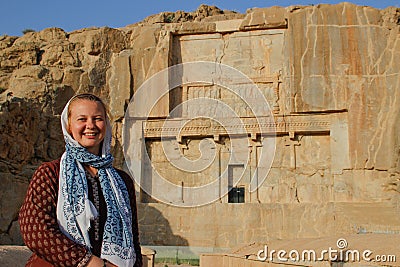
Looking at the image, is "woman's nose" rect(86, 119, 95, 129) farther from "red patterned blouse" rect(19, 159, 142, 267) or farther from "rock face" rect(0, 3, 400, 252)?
"rock face" rect(0, 3, 400, 252)

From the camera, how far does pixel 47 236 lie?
2.21 m

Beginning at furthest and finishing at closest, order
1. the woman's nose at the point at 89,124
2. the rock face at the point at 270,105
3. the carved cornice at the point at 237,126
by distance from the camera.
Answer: the carved cornice at the point at 237,126, the rock face at the point at 270,105, the woman's nose at the point at 89,124

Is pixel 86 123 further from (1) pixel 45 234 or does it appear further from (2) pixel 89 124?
(1) pixel 45 234

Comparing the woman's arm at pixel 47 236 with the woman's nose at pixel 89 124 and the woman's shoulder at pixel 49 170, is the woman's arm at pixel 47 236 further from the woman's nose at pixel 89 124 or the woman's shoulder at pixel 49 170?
the woman's nose at pixel 89 124

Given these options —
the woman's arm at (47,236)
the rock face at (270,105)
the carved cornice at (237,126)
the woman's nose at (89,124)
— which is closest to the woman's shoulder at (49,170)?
the woman's arm at (47,236)

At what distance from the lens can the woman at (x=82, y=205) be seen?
7.29ft

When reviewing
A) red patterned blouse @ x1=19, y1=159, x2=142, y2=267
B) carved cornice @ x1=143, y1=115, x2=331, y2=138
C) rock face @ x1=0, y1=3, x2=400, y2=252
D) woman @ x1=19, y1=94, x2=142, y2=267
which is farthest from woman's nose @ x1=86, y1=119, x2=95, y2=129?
carved cornice @ x1=143, y1=115, x2=331, y2=138

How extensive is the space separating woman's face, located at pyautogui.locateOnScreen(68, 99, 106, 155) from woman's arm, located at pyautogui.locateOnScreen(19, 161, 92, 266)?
34 centimetres

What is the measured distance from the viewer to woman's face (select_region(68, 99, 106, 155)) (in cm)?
248

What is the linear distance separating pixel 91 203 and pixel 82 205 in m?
0.07

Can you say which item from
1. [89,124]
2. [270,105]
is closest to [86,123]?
[89,124]

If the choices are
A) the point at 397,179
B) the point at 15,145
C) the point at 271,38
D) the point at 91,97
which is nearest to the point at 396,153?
the point at 397,179

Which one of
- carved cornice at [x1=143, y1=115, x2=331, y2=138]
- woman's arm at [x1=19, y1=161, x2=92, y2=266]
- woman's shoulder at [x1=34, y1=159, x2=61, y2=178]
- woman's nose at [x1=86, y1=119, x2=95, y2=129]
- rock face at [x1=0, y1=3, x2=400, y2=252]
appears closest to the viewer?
woman's arm at [x1=19, y1=161, x2=92, y2=266]

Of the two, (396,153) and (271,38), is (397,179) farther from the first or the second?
(271,38)
